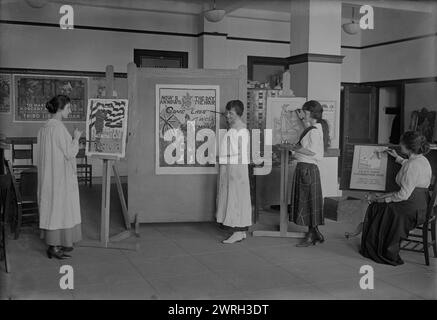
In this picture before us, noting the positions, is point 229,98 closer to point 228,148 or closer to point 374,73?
point 228,148

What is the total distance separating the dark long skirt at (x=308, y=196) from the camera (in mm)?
4613

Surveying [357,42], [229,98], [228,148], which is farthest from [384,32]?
[228,148]

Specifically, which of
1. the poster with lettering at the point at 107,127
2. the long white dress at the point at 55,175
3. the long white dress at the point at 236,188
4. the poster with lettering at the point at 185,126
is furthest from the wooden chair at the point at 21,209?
the long white dress at the point at 236,188

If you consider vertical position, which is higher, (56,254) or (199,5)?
(199,5)

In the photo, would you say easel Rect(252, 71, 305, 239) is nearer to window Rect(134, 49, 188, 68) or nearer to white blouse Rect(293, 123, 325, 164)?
white blouse Rect(293, 123, 325, 164)

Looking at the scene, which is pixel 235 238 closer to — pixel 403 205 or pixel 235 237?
pixel 235 237

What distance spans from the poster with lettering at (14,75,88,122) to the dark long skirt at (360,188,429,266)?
19.6 ft

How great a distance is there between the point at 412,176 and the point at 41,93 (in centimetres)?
651

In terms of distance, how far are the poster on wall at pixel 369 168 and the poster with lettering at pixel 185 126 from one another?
4.72 feet

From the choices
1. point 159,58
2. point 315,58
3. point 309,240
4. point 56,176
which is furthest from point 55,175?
point 159,58

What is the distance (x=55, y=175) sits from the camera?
4.05 metres

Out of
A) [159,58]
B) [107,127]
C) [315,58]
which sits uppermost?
[159,58]

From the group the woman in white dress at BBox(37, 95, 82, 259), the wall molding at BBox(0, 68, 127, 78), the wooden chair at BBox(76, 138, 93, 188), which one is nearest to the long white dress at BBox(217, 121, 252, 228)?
the woman in white dress at BBox(37, 95, 82, 259)

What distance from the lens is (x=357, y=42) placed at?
1052 centimetres
